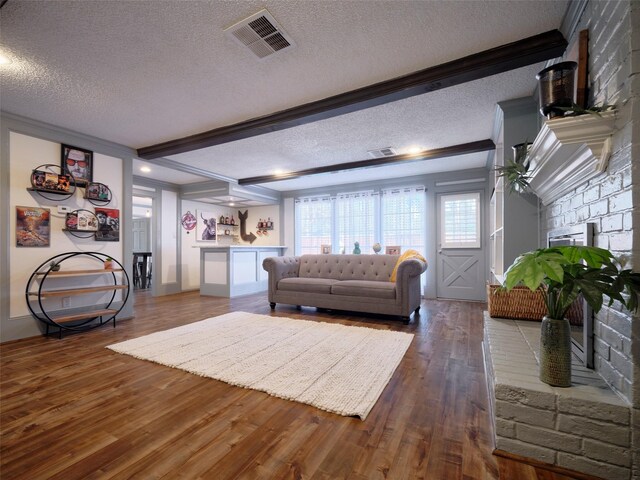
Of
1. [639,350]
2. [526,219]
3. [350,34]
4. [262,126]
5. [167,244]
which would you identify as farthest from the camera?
[167,244]

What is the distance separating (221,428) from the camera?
1.56 metres

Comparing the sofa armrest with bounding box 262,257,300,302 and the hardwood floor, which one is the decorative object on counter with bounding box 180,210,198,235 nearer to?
the sofa armrest with bounding box 262,257,300,302

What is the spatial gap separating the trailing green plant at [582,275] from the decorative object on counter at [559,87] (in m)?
0.83

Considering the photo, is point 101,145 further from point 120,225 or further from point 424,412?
point 424,412

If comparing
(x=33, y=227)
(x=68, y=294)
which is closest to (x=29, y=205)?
(x=33, y=227)

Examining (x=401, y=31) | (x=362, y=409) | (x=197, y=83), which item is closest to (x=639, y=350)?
(x=362, y=409)

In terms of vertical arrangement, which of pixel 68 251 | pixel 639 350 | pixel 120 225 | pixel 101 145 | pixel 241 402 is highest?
pixel 101 145

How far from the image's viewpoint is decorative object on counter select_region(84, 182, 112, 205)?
364 centimetres

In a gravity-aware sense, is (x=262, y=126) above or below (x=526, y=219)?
above

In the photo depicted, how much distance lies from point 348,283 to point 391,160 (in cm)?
218

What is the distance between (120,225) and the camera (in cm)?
403

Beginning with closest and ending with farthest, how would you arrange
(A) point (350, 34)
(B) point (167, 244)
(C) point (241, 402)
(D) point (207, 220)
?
(C) point (241, 402) → (A) point (350, 34) → (B) point (167, 244) → (D) point (207, 220)

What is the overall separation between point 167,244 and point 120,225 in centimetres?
235

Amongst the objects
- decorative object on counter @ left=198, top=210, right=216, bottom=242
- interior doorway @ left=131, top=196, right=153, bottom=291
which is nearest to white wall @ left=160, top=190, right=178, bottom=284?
interior doorway @ left=131, top=196, right=153, bottom=291
